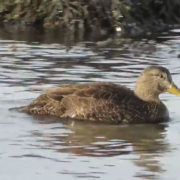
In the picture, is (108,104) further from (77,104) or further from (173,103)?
(173,103)

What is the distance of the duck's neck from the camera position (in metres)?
13.5

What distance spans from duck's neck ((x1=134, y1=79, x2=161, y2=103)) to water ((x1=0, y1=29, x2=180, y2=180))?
31 centimetres

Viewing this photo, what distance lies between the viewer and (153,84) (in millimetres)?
13500

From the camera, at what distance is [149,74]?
13508 mm

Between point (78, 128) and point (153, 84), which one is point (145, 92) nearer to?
point (153, 84)

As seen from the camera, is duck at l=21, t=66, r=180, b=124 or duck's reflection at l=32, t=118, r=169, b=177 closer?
duck's reflection at l=32, t=118, r=169, b=177

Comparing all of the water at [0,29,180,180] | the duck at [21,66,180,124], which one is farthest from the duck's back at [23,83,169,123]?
the water at [0,29,180,180]

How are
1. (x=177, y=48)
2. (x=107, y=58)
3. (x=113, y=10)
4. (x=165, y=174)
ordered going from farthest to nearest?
(x=113, y=10) < (x=177, y=48) < (x=107, y=58) < (x=165, y=174)

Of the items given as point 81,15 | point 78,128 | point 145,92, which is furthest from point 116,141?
point 81,15

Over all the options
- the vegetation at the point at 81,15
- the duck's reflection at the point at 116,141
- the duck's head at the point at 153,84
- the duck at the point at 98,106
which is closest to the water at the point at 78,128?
the duck's reflection at the point at 116,141

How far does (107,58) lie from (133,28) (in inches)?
136

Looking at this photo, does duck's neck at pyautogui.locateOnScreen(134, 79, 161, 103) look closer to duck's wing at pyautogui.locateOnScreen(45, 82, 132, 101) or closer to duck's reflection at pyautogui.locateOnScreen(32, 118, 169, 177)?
duck's wing at pyautogui.locateOnScreen(45, 82, 132, 101)

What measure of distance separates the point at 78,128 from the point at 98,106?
63cm

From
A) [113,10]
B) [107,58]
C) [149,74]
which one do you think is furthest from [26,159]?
[113,10]
